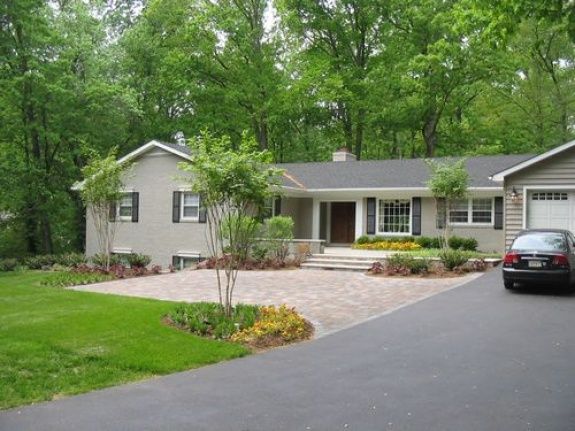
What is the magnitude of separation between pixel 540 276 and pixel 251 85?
27.4m

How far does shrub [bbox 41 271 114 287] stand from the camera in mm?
16539

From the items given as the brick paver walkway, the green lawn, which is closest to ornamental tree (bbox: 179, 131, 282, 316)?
the green lawn

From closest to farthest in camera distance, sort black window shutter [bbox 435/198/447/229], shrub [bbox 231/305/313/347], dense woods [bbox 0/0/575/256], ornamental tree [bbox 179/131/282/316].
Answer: shrub [bbox 231/305/313/347], ornamental tree [bbox 179/131/282/316], black window shutter [bbox 435/198/447/229], dense woods [bbox 0/0/575/256]

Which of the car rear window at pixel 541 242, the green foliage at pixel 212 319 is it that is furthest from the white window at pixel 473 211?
the green foliage at pixel 212 319

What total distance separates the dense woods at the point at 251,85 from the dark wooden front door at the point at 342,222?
35.8ft

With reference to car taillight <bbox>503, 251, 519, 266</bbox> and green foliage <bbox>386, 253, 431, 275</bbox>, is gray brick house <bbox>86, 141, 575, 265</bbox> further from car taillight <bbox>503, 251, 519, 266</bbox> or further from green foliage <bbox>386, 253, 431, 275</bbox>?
car taillight <bbox>503, 251, 519, 266</bbox>

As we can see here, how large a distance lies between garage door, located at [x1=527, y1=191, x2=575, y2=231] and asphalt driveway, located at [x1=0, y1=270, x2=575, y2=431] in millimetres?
11197

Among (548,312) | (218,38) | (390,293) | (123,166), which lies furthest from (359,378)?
(218,38)

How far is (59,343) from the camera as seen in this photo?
8586mm

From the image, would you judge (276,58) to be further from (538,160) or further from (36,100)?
(538,160)

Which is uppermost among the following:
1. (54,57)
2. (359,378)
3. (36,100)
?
(54,57)

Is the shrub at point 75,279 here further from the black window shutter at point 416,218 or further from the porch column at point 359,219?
the black window shutter at point 416,218

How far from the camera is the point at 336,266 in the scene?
803 inches

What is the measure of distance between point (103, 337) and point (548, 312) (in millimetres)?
8080
